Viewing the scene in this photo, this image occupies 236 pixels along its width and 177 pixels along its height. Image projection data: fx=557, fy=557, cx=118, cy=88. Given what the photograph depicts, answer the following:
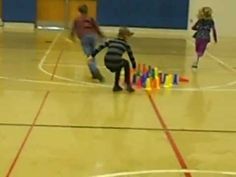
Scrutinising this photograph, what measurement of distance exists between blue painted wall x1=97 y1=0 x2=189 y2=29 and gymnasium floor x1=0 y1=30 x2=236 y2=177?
Result: 9.70m

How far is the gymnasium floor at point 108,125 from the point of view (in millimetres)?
4672

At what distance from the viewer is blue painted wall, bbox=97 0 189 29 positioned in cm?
2078

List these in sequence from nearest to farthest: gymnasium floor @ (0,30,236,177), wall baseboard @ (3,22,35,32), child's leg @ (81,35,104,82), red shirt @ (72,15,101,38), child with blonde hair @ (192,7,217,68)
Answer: gymnasium floor @ (0,30,236,177), child's leg @ (81,35,104,82), red shirt @ (72,15,101,38), child with blonde hair @ (192,7,217,68), wall baseboard @ (3,22,35,32)

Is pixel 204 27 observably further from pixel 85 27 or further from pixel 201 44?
pixel 85 27

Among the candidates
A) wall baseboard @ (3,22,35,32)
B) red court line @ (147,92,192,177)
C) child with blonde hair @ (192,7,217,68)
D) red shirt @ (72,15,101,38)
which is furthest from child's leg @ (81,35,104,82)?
wall baseboard @ (3,22,35,32)

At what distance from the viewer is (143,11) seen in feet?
68.3

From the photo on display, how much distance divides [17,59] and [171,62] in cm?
332

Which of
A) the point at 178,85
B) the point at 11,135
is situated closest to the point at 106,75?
the point at 178,85

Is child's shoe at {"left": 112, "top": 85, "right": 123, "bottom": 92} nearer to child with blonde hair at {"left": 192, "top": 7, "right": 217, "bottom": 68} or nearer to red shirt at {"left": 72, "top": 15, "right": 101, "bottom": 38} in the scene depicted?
red shirt at {"left": 72, "top": 15, "right": 101, "bottom": 38}

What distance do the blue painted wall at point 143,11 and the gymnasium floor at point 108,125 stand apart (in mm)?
9697

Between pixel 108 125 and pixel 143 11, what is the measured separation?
595 inches

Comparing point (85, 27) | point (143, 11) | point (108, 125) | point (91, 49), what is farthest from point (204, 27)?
point (143, 11)

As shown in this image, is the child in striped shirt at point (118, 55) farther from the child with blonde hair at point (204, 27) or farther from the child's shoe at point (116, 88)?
the child with blonde hair at point (204, 27)

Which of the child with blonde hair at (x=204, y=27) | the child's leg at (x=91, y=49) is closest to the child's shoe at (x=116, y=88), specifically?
the child's leg at (x=91, y=49)
